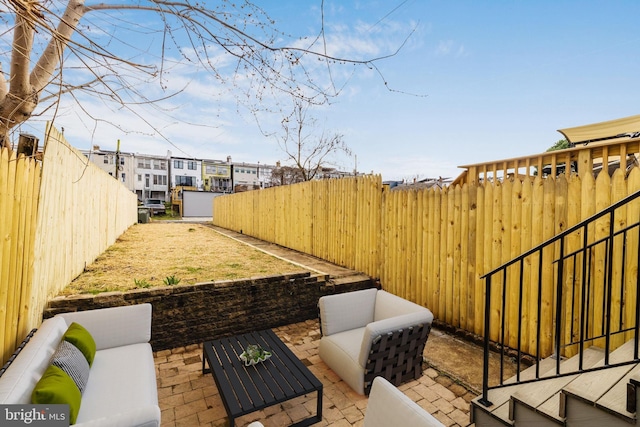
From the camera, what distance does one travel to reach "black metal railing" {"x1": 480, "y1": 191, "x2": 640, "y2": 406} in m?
2.51

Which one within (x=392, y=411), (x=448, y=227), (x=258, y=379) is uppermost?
(x=448, y=227)

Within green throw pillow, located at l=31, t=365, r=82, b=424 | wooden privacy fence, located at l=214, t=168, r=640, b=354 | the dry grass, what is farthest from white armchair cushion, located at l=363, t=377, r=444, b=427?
the dry grass

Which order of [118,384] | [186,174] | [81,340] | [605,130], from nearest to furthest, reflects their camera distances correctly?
[118,384]
[81,340]
[605,130]
[186,174]

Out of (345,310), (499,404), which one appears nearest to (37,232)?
(345,310)

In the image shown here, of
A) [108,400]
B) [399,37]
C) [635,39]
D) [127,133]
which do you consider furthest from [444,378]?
[635,39]

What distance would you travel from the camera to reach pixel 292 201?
356 inches

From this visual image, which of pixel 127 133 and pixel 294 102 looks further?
pixel 294 102

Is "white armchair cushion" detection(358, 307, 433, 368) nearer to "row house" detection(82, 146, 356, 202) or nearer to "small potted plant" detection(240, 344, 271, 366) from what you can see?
"small potted plant" detection(240, 344, 271, 366)

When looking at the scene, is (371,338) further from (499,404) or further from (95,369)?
(95,369)

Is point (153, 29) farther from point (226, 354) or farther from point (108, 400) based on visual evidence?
point (226, 354)

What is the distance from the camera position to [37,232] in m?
3.11

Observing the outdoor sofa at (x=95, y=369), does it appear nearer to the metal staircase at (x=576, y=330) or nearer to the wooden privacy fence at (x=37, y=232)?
the wooden privacy fence at (x=37, y=232)

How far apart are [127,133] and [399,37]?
226cm

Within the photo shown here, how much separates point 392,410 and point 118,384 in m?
2.26
